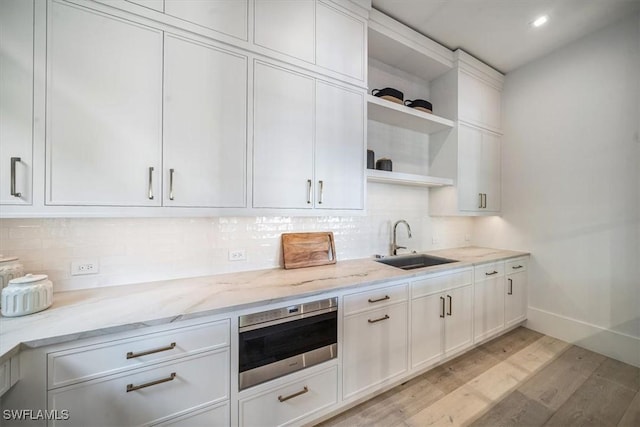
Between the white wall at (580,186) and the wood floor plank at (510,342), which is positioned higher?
the white wall at (580,186)

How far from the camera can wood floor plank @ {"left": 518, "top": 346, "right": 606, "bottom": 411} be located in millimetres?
1845

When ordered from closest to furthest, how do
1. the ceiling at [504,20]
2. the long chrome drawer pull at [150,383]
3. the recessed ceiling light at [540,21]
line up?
the long chrome drawer pull at [150,383] < the ceiling at [504,20] < the recessed ceiling light at [540,21]

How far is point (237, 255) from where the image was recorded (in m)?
1.85

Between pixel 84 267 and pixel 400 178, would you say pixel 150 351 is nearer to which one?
pixel 84 267

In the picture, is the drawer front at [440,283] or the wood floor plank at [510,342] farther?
the wood floor plank at [510,342]

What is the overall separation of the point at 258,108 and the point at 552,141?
323 centimetres

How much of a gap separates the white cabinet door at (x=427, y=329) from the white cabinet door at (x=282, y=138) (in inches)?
49.5

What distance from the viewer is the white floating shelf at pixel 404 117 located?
2.21m

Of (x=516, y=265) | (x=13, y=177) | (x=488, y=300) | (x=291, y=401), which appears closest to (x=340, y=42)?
(x=13, y=177)

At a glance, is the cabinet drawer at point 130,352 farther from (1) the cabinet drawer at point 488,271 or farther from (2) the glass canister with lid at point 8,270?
(1) the cabinet drawer at point 488,271

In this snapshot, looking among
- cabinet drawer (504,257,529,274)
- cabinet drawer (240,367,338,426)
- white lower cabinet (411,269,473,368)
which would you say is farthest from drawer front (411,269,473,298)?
cabinet drawer (240,367,338,426)

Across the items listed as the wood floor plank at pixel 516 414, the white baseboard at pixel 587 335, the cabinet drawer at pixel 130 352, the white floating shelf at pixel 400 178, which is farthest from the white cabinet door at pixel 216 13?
the white baseboard at pixel 587 335

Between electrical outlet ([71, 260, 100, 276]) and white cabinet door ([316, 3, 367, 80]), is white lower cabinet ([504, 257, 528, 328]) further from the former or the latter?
electrical outlet ([71, 260, 100, 276])

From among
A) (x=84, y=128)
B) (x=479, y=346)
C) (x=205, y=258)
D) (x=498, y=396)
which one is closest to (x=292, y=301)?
(x=205, y=258)
